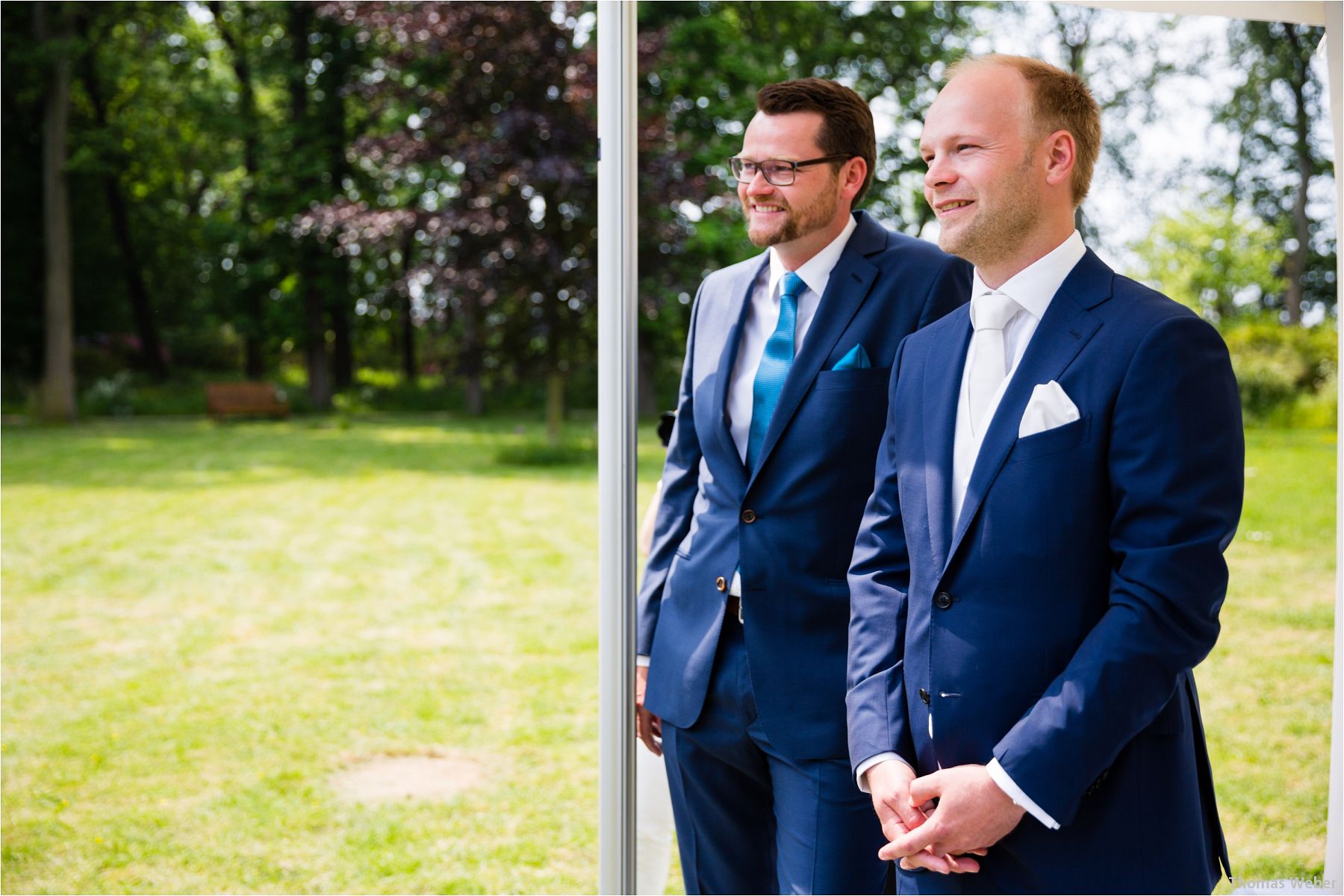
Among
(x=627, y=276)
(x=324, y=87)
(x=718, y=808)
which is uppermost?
(x=324, y=87)

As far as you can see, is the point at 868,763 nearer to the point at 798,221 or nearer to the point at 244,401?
the point at 798,221

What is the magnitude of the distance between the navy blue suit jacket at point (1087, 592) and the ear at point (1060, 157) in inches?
6.1

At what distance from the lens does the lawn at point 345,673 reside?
4.11 metres

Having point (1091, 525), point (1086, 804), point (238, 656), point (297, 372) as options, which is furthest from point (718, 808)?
point (297, 372)

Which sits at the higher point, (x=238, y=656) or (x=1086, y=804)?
(x=1086, y=804)

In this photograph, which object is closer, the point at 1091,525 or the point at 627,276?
the point at 1091,525

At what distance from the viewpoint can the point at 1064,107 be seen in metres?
1.67

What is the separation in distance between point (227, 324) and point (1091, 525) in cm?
2353

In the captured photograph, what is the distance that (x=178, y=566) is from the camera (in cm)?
882

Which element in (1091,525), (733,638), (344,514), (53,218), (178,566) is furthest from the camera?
(53,218)

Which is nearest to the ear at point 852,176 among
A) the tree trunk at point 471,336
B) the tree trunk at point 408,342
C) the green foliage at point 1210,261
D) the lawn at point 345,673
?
the lawn at point 345,673

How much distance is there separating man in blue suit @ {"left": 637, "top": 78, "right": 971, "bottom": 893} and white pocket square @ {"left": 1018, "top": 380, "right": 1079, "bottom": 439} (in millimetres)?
483

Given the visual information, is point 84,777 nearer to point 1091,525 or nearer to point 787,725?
point 787,725

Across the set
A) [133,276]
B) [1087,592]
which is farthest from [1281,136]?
[133,276]
